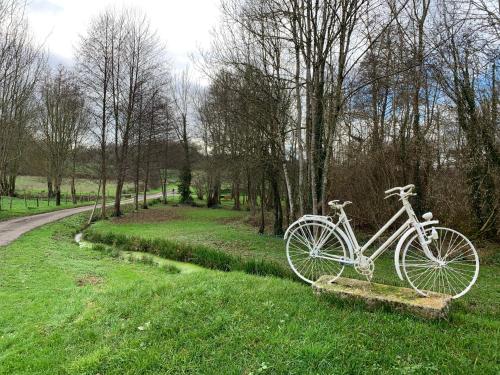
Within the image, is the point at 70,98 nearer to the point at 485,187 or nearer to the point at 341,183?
the point at 341,183

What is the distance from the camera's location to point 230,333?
373 cm

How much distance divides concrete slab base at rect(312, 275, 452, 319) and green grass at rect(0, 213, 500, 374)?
0.11 m

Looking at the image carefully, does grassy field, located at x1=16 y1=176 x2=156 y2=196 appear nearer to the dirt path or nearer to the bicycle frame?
the dirt path

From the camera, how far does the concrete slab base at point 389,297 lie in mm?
3705

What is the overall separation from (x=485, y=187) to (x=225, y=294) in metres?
8.85

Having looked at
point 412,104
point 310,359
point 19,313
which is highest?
point 412,104

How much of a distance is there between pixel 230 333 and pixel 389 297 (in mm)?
1800

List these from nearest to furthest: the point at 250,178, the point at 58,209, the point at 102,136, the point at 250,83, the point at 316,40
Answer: the point at 316,40, the point at 250,83, the point at 250,178, the point at 102,136, the point at 58,209

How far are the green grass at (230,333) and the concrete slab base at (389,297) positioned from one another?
0.11 metres

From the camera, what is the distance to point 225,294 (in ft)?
15.1

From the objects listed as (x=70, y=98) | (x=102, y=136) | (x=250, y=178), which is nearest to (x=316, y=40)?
(x=250, y=178)

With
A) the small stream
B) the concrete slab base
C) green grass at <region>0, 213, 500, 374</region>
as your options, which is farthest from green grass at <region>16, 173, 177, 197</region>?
the concrete slab base

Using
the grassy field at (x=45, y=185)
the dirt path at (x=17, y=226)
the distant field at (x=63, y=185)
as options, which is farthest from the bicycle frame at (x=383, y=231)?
the grassy field at (x=45, y=185)

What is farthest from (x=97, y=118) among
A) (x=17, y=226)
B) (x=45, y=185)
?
(x=45, y=185)
